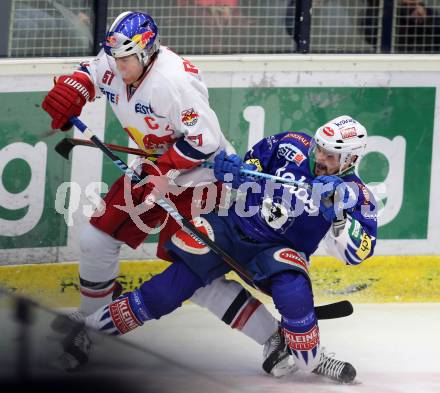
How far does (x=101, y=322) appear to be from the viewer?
411 cm

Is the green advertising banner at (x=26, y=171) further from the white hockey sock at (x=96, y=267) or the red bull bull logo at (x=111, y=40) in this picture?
the red bull bull logo at (x=111, y=40)

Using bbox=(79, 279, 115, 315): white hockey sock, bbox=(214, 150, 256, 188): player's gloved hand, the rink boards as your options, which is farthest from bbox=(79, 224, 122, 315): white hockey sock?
the rink boards

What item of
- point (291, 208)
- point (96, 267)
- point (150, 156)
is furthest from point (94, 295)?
point (291, 208)

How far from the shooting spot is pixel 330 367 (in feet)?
13.5

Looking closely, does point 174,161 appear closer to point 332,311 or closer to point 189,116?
point 189,116

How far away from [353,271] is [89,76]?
5.05 ft

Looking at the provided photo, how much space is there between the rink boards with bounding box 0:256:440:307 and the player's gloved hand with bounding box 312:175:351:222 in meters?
1.25

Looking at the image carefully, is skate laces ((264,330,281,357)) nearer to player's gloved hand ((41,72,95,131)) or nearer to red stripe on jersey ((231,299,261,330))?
red stripe on jersey ((231,299,261,330))

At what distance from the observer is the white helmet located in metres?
3.98

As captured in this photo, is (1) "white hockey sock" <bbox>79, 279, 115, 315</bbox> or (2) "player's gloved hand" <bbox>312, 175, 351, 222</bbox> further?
(1) "white hockey sock" <bbox>79, 279, 115, 315</bbox>

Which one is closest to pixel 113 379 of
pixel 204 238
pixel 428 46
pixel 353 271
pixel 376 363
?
pixel 204 238

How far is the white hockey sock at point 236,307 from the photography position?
4.17 metres

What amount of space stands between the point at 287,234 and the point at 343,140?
40cm

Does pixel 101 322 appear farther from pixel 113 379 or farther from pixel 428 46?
pixel 428 46
